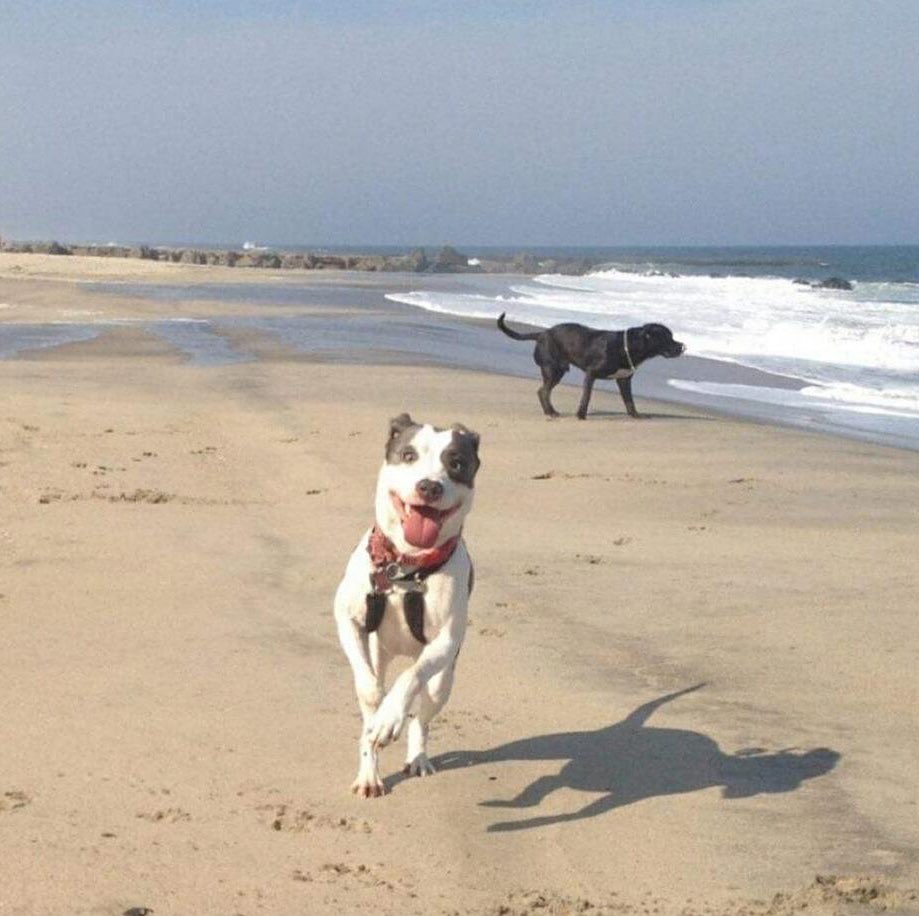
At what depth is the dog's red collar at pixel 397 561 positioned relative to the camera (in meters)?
4.66

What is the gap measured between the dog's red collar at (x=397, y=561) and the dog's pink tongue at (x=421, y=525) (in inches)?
→ 2.1

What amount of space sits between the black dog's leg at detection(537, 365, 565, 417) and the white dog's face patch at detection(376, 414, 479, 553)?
31.9ft

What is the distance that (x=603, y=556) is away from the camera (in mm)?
8266

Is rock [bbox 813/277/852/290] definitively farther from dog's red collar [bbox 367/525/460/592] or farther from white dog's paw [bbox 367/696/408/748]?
white dog's paw [bbox 367/696/408/748]

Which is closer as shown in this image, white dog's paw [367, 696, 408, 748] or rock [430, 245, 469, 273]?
white dog's paw [367, 696, 408, 748]

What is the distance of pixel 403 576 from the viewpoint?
4.67 metres

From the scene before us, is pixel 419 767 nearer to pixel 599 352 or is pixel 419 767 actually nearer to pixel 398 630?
pixel 398 630

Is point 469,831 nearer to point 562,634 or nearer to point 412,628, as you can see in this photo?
point 412,628

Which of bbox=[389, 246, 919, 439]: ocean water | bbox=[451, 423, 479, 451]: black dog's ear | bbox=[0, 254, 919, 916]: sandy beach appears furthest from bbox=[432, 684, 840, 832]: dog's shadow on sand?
bbox=[389, 246, 919, 439]: ocean water

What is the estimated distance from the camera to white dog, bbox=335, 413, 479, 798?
458cm

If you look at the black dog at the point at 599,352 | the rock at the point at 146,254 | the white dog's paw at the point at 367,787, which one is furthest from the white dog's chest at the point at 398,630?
the rock at the point at 146,254

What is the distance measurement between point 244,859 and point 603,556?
4416 millimetres

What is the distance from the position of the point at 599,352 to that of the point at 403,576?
404 inches

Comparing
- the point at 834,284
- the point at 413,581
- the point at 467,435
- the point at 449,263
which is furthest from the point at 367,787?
the point at 449,263
